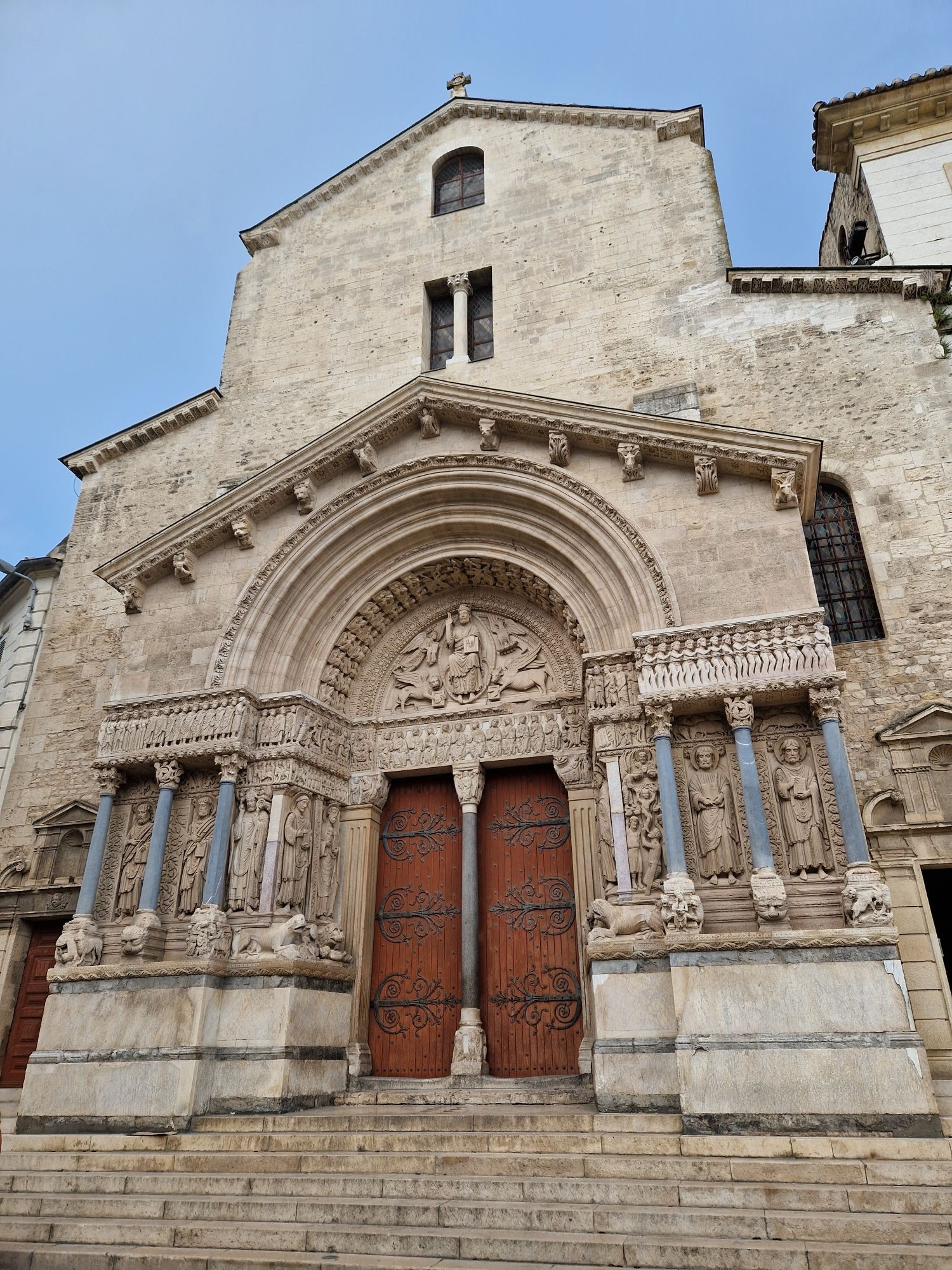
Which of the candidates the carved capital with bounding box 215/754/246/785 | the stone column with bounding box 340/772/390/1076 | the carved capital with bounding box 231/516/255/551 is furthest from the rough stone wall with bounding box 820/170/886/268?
the carved capital with bounding box 215/754/246/785

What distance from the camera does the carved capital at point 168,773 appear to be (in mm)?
9648

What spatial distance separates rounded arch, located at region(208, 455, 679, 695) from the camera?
9.77m

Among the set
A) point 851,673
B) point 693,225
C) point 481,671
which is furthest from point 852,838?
point 693,225

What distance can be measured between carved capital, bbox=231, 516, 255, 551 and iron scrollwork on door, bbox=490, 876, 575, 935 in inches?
202

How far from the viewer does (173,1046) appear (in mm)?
8320

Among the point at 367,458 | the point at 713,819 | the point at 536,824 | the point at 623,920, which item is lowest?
the point at 623,920

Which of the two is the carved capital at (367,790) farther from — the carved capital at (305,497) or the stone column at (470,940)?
the carved capital at (305,497)

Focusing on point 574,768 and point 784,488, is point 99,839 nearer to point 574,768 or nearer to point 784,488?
point 574,768

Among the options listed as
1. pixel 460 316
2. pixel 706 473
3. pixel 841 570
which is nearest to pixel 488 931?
pixel 706 473

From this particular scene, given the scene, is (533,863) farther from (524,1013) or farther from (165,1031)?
(165,1031)

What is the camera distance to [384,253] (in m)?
15.6

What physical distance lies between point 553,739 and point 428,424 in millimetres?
4081

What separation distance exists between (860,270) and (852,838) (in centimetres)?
815

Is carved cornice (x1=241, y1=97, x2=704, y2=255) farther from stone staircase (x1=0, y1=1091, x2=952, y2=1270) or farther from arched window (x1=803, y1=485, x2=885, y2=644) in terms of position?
stone staircase (x1=0, y1=1091, x2=952, y2=1270)
